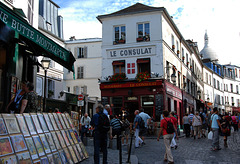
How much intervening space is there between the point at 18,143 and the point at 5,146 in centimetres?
40

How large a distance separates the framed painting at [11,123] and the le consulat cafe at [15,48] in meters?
1.80

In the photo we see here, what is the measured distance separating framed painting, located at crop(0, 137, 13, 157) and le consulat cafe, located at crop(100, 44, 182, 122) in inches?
750

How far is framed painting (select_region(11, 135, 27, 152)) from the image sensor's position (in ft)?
17.7

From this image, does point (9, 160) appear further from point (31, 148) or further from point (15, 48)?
point (15, 48)

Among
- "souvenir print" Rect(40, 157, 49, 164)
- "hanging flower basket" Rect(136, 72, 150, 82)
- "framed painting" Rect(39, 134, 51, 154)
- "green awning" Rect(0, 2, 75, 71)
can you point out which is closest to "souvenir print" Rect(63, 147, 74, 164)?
"framed painting" Rect(39, 134, 51, 154)

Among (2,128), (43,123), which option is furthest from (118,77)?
(2,128)

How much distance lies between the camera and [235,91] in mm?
65625

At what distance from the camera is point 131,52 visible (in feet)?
83.3

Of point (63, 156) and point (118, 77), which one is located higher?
point (118, 77)

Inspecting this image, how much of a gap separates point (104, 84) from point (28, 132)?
19763 millimetres

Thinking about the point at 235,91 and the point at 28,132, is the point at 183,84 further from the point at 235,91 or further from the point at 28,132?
the point at 235,91

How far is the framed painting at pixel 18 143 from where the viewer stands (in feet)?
17.7

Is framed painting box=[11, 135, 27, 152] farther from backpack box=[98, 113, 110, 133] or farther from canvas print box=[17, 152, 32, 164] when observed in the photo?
backpack box=[98, 113, 110, 133]

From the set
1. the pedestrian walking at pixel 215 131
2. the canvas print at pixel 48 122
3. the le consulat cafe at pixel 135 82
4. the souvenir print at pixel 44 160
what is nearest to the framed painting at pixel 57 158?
the souvenir print at pixel 44 160
